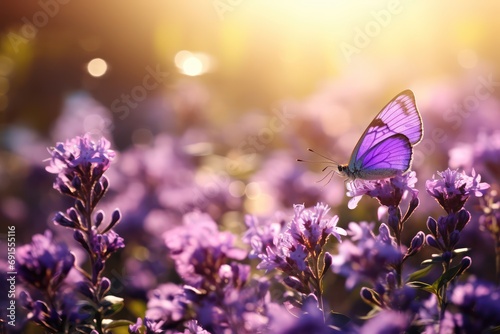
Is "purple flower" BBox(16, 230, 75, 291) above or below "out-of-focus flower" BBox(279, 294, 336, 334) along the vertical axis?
above

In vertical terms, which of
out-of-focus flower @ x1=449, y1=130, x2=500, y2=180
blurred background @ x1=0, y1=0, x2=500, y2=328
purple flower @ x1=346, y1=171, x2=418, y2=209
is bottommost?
purple flower @ x1=346, y1=171, x2=418, y2=209

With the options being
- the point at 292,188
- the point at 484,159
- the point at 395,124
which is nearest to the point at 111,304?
the point at 395,124

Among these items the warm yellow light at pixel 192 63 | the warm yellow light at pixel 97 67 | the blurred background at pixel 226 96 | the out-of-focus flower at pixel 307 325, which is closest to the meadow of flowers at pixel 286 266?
the out-of-focus flower at pixel 307 325

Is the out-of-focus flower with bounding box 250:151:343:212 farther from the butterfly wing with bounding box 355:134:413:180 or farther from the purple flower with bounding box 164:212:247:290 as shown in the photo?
the purple flower with bounding box 164:212:247:290

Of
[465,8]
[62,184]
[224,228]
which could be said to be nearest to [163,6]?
[465,8]

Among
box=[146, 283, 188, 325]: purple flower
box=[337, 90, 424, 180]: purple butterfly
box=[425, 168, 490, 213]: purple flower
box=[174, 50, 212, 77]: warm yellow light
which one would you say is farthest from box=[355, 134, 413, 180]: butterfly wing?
box=[174, 50, 212, 77]: warm yellow light

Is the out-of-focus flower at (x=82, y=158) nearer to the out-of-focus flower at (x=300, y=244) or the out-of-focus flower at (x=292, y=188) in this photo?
the out-of-focus flower at (x=300, y=244)
